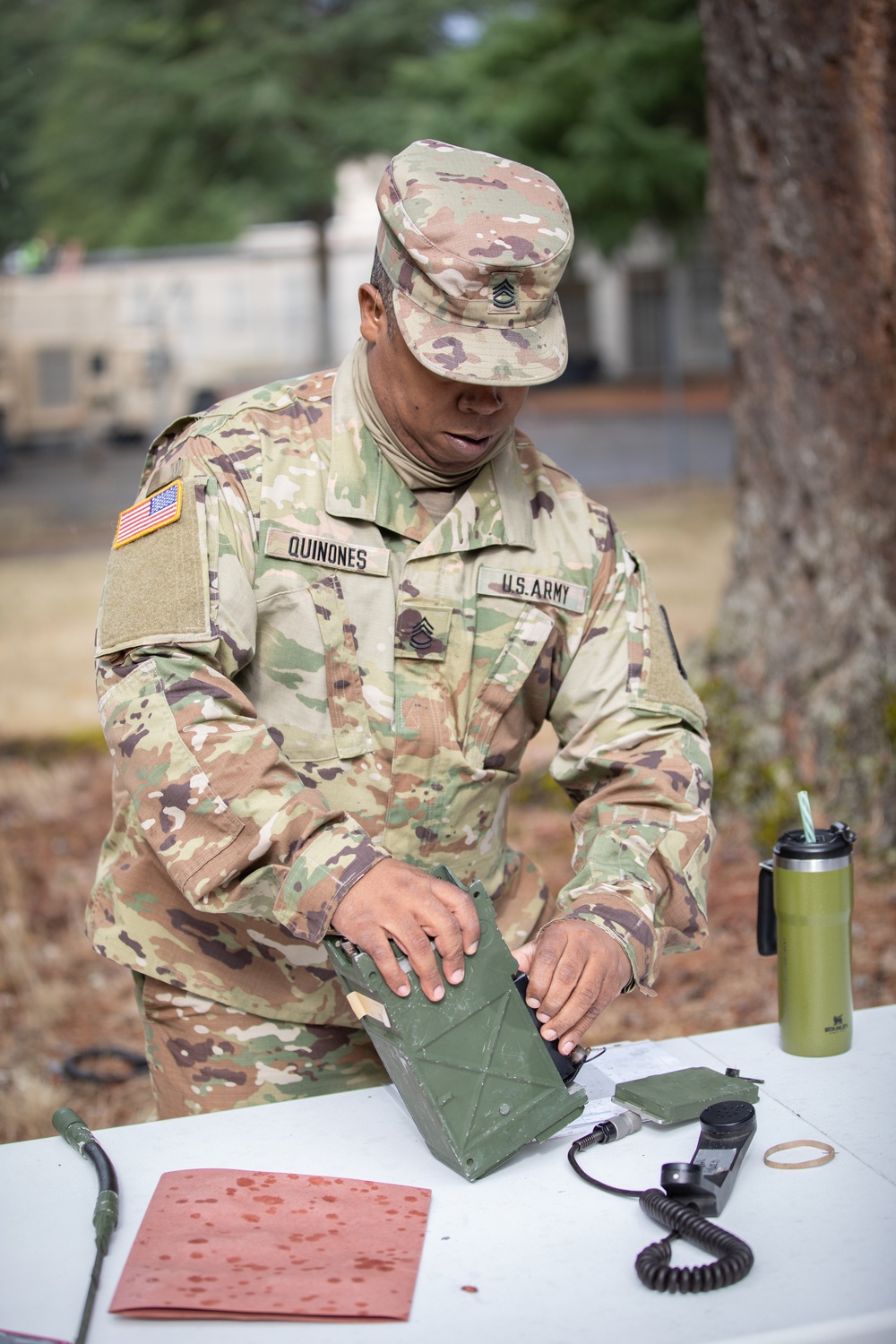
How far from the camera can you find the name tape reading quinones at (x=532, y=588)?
212cm

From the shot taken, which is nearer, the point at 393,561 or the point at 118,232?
the point at 393,561

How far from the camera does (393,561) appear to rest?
210 cm

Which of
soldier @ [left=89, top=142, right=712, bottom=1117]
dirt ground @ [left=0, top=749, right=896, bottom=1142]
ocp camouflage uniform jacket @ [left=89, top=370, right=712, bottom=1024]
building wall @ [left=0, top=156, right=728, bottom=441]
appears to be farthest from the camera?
building wall @ [left=0, top=156, right=728, bottom=441]

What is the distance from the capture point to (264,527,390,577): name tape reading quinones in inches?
79.4

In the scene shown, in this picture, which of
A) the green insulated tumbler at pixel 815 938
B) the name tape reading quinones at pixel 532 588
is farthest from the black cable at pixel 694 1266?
the name tape reading quinones at pixel 532 588

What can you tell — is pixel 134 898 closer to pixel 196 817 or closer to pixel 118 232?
pixel 196 817

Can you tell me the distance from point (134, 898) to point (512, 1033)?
2.24 ft

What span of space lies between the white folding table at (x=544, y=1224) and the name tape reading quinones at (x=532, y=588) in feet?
2.25

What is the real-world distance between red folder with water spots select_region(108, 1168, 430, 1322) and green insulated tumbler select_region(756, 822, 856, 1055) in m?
0.66

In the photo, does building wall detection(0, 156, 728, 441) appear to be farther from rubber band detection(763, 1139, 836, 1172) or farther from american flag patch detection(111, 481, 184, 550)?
rubber band detection(763, 1139, 836, 1172)

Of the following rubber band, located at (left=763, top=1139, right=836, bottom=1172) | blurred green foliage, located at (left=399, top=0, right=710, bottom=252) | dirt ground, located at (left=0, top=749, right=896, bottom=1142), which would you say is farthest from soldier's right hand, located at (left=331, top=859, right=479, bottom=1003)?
blurred green foliage, located at (left=399, top=0, right=710, bottom=252)

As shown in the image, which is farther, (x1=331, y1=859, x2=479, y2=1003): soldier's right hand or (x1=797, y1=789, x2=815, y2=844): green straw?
(x1=797, y1=789, x2=815, y2=844): green straw

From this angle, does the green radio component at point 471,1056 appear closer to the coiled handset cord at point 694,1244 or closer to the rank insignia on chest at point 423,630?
the coiled handset cord at point 694,1244

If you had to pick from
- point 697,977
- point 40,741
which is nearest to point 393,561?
point 697,977
